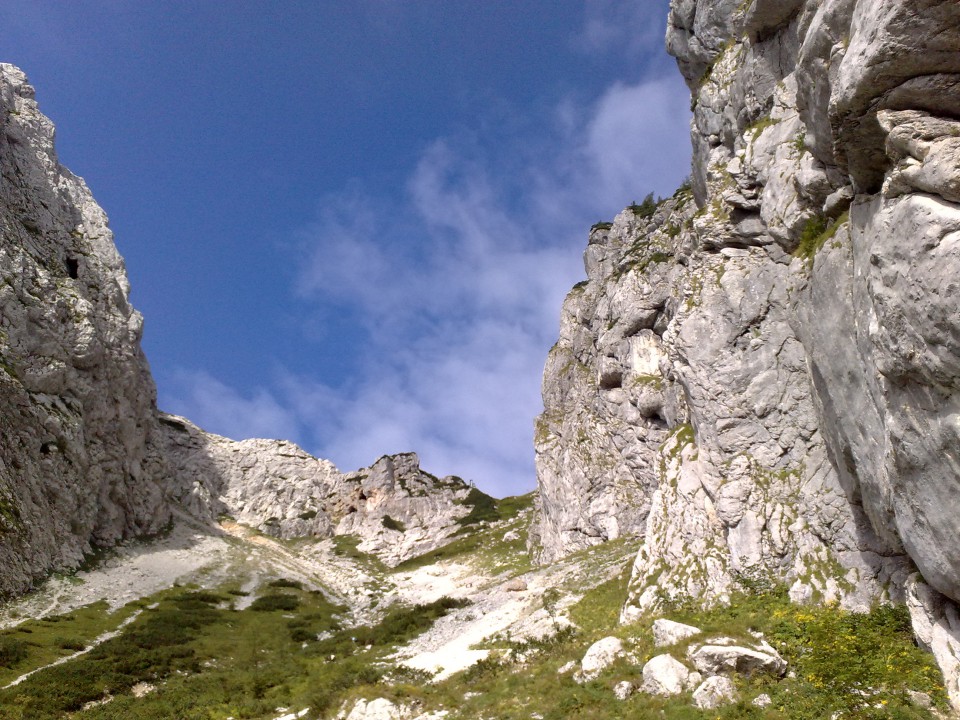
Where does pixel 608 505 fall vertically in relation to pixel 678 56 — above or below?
below

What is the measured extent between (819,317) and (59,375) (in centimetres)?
7649

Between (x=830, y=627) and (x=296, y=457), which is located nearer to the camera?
(x=830, y=627)

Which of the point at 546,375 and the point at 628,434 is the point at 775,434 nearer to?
the point at 628,434

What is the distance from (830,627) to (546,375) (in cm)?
7790

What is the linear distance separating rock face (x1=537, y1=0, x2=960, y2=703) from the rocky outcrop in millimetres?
89091

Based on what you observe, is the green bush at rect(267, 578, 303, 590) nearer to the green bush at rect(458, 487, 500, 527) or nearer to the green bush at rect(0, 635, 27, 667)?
the green bush at rect(0, 635, 27, 667)

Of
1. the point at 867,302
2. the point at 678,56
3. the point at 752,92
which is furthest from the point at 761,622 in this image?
the point at 678,56

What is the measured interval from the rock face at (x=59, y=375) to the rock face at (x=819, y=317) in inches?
2167

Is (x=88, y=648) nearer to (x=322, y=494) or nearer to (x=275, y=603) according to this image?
(x=275, y=603)

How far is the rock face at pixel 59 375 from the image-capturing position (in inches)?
2231

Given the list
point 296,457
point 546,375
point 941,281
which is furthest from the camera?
point 296,457

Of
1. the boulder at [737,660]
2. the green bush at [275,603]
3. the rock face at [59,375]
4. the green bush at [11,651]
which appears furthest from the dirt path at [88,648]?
the boulder at [737,660]

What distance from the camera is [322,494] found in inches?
5787

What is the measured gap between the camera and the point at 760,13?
110 ft
